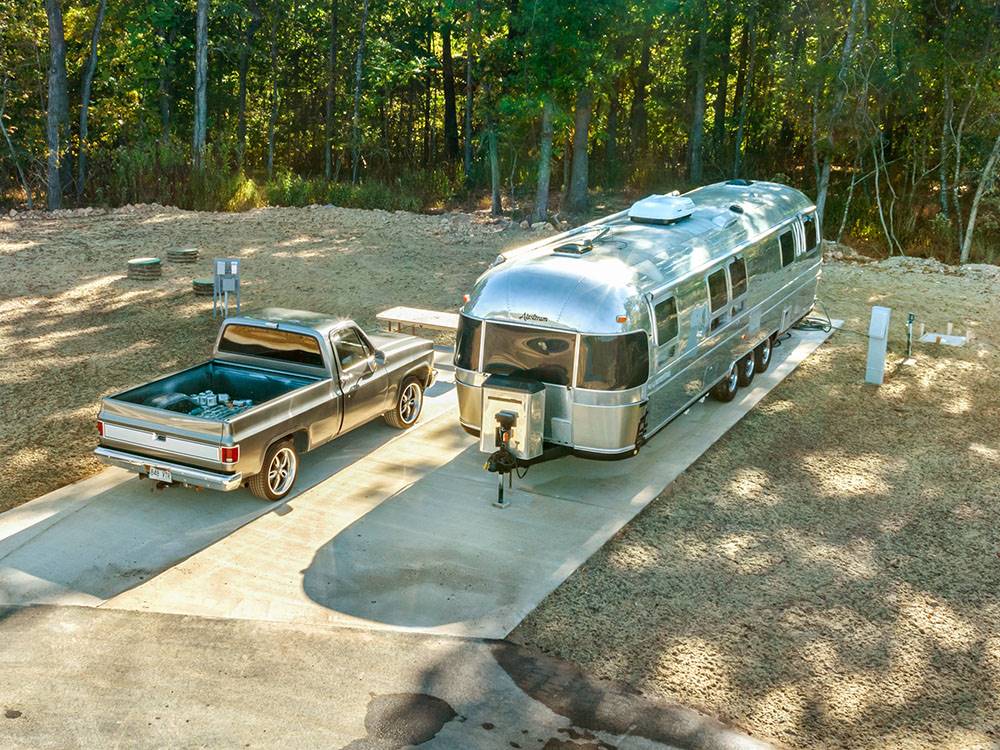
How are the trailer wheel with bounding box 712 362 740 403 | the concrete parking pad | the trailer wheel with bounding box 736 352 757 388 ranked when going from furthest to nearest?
the trailer wheel with bounding box 736 352 757 388 → the trailer wheel with bounding box 712 362 740 403 → the concrete parking pad

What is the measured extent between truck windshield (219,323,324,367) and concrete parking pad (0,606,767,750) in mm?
3846

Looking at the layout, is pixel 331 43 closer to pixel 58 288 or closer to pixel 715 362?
→ pixel 58 288

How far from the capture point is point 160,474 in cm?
1040

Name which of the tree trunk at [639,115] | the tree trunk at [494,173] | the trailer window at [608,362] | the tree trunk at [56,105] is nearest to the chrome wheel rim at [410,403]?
the trailer window at [608,362]

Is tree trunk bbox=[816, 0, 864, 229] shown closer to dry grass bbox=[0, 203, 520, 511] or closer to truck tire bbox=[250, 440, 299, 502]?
dry grass bbox=[0, 203, 520, 511]

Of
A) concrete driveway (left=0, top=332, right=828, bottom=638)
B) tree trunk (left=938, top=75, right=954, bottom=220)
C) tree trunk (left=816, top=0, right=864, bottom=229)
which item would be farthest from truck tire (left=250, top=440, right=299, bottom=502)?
tree trunk (left=938, top=75, right=954, bottom=220)

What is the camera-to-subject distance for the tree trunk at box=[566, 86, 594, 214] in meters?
29.2

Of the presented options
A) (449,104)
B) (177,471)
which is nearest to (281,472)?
(177,471)

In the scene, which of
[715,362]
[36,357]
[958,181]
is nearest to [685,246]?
[715,362]

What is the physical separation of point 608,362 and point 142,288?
11925 millimetres

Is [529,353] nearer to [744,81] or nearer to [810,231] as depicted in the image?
[810,231]

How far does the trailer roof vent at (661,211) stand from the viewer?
13836 millimetres

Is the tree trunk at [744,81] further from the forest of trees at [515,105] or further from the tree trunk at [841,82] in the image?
the tree trunk at [841,82]

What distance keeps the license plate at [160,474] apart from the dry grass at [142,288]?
5.30 ft
